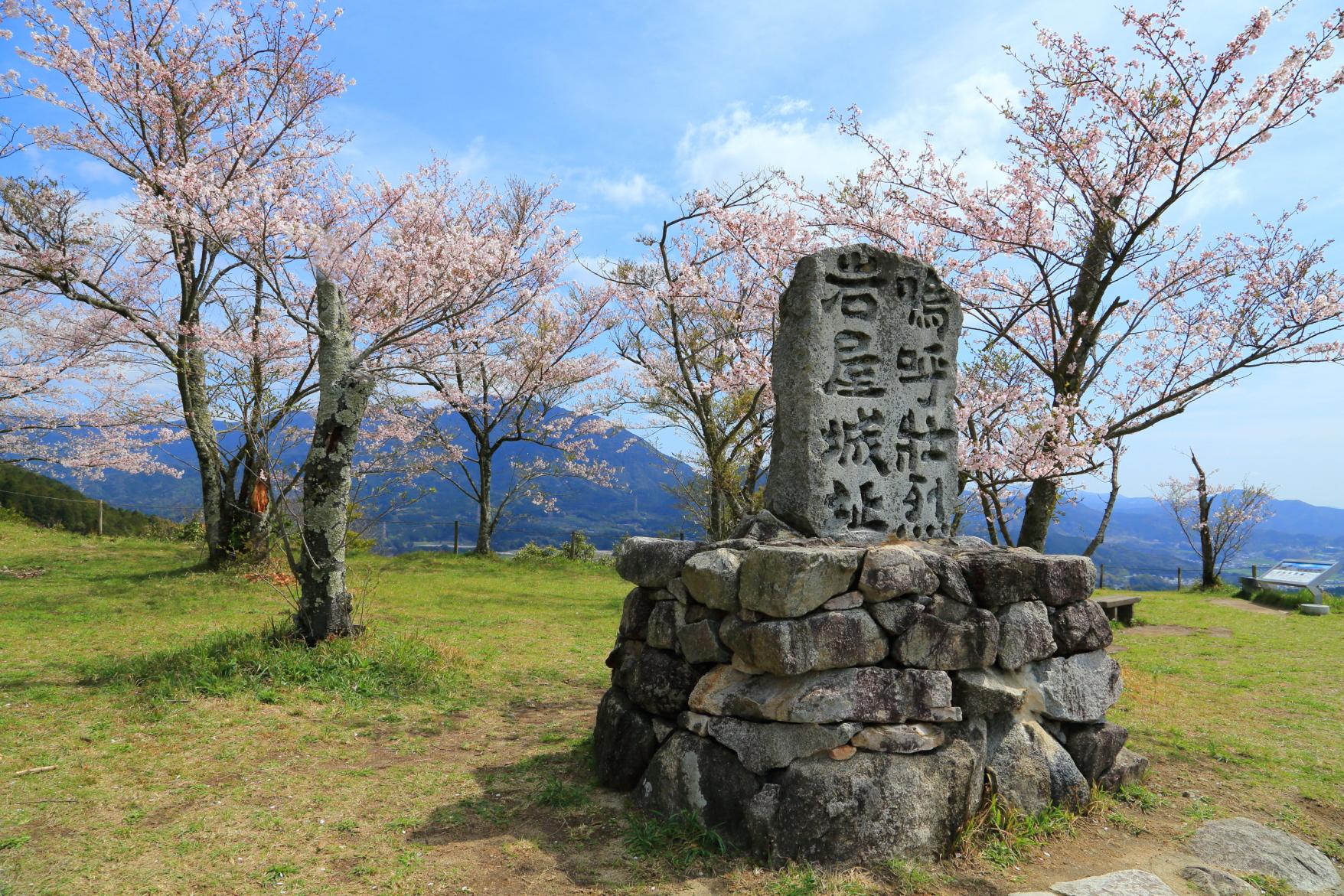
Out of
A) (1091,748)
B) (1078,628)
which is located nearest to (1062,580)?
(1078,628)

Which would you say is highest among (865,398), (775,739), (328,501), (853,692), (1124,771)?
(865,398)

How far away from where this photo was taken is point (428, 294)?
7875mm

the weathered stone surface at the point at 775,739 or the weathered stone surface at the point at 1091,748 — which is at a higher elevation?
the weathered stone surface at the point at 775,739

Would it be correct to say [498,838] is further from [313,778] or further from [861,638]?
[861,638]

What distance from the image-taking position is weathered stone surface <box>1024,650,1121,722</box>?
15.1ft

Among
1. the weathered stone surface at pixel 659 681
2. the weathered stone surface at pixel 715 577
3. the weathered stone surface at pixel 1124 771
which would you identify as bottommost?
the weathered stone surface at pixel 1124 771

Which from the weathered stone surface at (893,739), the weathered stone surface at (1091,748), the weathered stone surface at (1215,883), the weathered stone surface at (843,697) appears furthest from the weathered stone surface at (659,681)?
the weathered stone surface at (1215,883)

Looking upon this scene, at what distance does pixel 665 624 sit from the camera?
4691 millimetres

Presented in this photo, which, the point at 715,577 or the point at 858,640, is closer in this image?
the point at 858,640

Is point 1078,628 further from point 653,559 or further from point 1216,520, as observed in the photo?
point 1216,520

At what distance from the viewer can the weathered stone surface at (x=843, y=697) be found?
3938 mm

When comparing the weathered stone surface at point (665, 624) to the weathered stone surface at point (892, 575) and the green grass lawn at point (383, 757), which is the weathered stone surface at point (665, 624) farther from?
the weathered stone surface at point (892, 575)

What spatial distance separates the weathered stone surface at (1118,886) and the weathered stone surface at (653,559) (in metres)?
2.52

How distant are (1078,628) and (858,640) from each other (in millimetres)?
1634
